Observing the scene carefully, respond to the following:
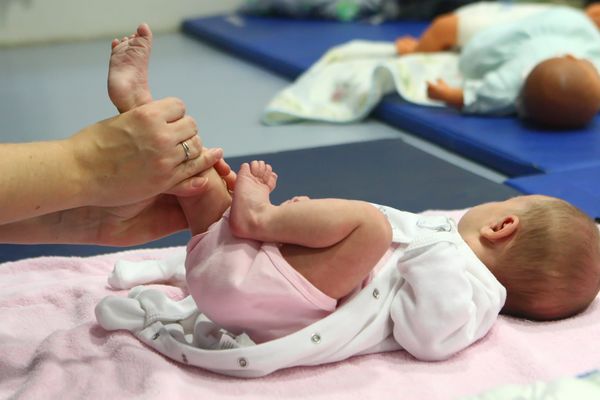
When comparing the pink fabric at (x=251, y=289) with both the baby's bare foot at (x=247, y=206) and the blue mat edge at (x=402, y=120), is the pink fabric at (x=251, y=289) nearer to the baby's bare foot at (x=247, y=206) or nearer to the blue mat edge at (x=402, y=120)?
the baby's bare foot at (x=247, y=206)

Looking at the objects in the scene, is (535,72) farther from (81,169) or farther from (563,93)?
(81,169)

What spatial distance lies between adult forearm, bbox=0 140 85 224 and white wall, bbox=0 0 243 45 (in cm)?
320

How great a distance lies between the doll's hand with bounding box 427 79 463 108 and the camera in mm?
2449

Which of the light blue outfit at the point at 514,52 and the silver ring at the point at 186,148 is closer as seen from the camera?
the silver ring at the point at 186,148

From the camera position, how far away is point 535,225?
1134mm

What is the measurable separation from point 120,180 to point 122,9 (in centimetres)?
333

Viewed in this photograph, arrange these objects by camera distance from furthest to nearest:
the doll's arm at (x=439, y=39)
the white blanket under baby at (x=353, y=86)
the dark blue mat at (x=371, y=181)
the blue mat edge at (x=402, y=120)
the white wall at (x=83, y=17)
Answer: the white wall at (x=83, y=17)
the doll's arm at (x=439, y=39)
the white blanket under baby at (x=353, y=86)
the blue mat edge at (x=402, y=120)
the dark blue mat at (x=371, y=181)

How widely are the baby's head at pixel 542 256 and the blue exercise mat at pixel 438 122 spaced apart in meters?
0.80

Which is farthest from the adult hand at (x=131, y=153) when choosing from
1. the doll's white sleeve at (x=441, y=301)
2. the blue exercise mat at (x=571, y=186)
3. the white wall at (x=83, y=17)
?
the white wall at (x=83, y=17)

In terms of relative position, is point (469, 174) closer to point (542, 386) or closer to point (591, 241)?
point (591, 241)

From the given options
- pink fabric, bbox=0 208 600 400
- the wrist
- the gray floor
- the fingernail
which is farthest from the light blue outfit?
the wrist

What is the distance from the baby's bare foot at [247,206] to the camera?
1.04 m

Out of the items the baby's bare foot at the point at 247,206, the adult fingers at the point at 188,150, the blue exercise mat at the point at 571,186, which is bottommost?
the blue exercise mat at the point at 571,186

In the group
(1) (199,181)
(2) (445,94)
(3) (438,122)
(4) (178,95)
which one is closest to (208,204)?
(1) (199,181)
